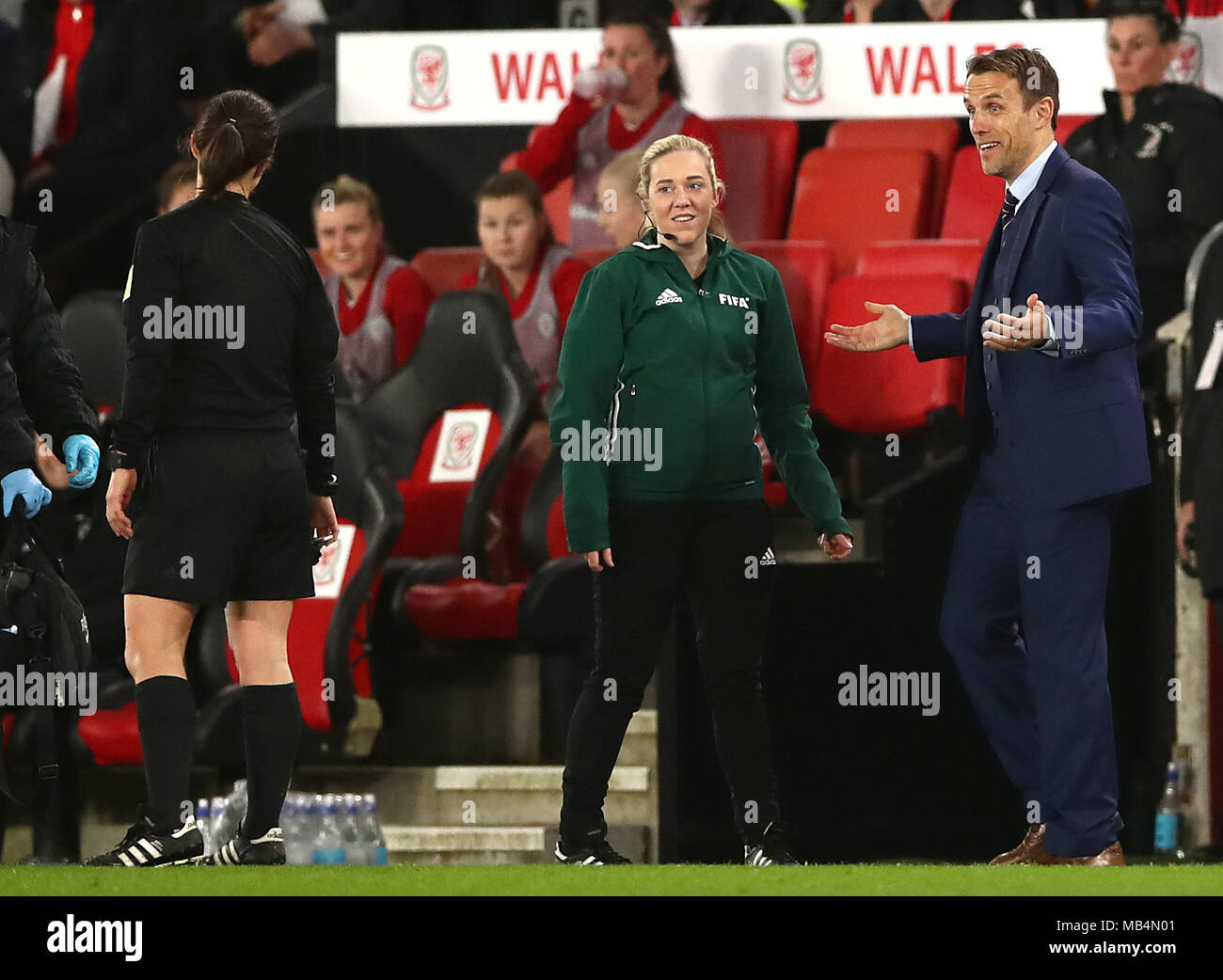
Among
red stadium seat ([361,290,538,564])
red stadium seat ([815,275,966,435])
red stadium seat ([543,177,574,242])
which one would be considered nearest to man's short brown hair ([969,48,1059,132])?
red stadium seat ([815,275,966,435])

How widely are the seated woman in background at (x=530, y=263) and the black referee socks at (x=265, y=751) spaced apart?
279 centimetres

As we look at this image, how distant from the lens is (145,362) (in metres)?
3.78

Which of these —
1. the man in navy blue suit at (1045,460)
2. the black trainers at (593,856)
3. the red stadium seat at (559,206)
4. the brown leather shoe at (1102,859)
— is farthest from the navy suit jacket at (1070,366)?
the red stadium seat at (559,206)

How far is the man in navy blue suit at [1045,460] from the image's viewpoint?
3.88 m

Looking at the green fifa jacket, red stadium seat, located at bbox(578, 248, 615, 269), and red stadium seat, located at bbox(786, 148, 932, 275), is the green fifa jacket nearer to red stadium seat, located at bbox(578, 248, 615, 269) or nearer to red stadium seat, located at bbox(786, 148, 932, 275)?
red stadium seat, located at bbox(578, 248, 615, 269)

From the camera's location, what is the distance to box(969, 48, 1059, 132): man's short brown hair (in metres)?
4.00

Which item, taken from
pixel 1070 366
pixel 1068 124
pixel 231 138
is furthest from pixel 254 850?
pixel 1068 124

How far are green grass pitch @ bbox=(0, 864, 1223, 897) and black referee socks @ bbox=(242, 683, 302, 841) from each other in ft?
0.68

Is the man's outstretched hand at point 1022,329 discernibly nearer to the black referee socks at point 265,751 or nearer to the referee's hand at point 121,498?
the black referee socks at point 265,751

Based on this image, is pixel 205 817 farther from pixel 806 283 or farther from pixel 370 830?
pixel 806 283
